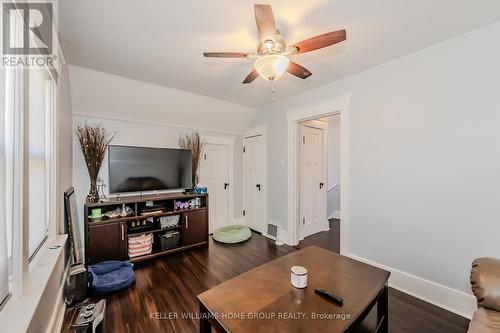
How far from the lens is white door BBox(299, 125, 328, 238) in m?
3.65

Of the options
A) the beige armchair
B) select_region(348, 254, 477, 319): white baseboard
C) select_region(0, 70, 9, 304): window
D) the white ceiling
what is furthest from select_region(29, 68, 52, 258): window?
select_region(348, 254, 477, 319): white baseboard

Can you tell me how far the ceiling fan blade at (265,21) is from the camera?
116 centimetres

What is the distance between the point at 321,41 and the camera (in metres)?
1.40

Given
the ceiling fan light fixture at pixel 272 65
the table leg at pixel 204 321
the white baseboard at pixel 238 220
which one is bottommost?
the white baseboard at pixel 238 220

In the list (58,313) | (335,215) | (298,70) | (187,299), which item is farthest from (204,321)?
(335,215)

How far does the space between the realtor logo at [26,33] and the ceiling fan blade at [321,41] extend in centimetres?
162

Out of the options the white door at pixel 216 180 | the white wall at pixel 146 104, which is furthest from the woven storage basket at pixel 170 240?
the white wall at pixel 146 104

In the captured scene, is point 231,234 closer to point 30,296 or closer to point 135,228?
point 135,228

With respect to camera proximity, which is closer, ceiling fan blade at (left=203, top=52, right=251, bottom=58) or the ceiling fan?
the ceiling fan

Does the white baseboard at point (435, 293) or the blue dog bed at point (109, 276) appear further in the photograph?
the blue dog bed at point (109, 276)

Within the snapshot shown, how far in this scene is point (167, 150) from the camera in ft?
10.5

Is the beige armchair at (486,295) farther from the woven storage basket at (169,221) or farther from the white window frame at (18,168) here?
the woven storage basket at (169,221)

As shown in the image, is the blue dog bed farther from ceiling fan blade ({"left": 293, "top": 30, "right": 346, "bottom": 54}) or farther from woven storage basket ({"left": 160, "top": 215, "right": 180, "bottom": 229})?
ceiling fan blade ({"left": 293, "top": 30, "right": 346, "bottom": 54})

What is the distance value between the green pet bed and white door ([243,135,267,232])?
368 mm
